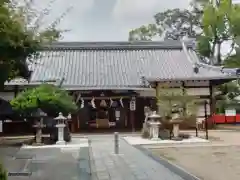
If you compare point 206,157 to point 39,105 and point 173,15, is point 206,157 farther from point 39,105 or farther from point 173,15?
point 173,15

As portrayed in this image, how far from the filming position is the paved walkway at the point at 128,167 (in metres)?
10.7

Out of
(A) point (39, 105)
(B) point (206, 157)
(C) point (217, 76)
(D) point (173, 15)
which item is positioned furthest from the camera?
→ (D) point (173, 15)

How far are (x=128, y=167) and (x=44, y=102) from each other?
30.1 ft

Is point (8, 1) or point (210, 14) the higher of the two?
point (210, 14)

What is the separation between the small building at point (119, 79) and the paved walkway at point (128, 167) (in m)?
13.8

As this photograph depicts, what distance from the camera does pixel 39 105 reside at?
20641 millimetres

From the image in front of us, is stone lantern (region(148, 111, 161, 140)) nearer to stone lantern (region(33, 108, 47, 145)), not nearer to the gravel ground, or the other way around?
the gravel ground

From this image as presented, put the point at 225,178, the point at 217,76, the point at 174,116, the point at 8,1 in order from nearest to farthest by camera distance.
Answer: the point at 8,1, the point at 225,178, the point at 174,116, the point at 217,76

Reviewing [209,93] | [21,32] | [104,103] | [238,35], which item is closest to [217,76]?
[209,93]

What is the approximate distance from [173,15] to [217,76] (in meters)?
25.1

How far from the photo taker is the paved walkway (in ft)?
35.2

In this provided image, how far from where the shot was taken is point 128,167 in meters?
12.5

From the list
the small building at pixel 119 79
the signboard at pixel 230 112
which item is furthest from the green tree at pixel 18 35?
the signboard at pixel 230 112

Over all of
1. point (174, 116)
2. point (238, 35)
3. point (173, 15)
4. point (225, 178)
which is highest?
point (173, 15)
